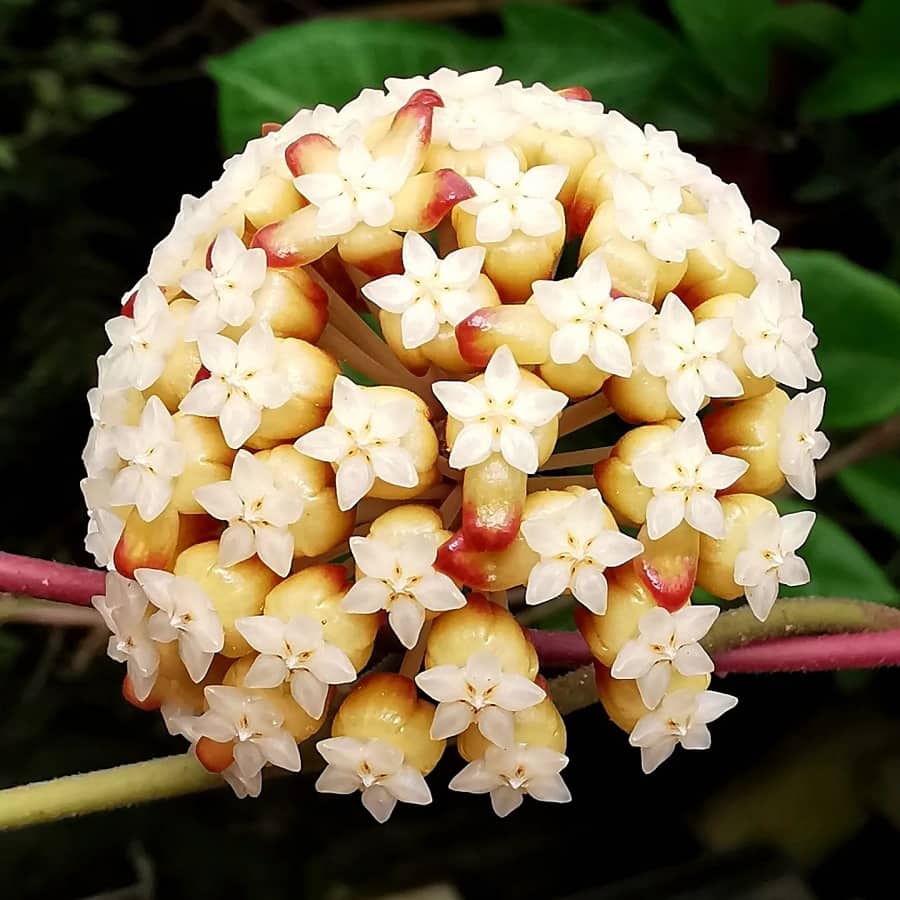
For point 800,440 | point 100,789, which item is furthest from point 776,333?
point 100,789

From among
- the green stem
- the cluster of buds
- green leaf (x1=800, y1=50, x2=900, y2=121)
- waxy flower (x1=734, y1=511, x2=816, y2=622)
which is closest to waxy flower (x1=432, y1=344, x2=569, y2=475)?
the cluster of buds

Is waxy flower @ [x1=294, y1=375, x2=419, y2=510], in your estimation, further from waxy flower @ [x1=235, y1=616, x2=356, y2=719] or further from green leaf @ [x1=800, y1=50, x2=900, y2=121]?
green leaf @ [x1=800, y1=50, x2=900, y2=121]

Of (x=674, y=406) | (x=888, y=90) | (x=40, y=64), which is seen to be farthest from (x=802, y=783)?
(x=40, y=64)

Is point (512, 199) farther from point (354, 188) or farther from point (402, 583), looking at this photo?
point (402, 583)

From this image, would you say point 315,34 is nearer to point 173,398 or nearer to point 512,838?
point 173,398

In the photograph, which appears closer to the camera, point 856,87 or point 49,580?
point 49,580

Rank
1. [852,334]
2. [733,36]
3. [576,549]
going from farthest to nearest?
[733,36] < [852,334] < [576,549]
